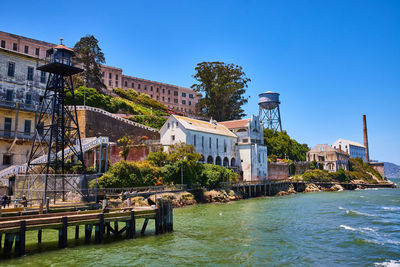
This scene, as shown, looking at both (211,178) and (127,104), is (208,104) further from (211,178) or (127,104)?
(211,178)

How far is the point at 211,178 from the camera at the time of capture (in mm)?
48688

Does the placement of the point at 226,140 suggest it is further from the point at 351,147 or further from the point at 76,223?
the point at 351,147

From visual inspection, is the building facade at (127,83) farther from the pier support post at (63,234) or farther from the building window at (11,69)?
the pier support post at (63,234)

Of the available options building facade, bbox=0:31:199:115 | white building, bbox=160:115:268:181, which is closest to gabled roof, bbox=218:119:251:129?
white building, bbox=160:115:268:181

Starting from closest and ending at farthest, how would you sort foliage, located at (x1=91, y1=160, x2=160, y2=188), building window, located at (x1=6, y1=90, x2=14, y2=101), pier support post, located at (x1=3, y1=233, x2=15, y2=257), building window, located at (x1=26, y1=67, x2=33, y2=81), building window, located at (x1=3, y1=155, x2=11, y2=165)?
pier support post, located at (x1=3, y1=233, x2=15, y2=257) < foliage, located at (x1=91, y1=160, x2=160, y2=188) < building window, located at (x1=3, y1=155, x2=11, y2=165) < building window, located at (x1=6, y1=90, x2=14, y2=101) < building window, located at (x1=26, y1=67, x2=33, y2=81)

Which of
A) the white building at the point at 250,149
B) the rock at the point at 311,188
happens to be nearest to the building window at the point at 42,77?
the white building at the point at 250,149

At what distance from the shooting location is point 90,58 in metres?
68.1

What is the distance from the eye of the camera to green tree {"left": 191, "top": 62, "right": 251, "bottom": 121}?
81.4 metres

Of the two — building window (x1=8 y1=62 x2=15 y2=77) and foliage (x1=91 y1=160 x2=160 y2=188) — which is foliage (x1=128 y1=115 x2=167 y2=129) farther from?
building window (x1=8 y1=62 x2=15 y2=77)

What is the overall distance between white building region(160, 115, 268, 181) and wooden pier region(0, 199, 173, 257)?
2938 cm

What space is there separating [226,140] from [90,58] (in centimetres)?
3261

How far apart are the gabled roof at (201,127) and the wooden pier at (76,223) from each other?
3075 centimetres

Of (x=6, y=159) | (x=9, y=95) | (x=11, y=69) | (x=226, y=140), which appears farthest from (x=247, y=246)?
(x=226, y=140)

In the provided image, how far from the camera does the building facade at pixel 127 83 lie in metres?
69.1
